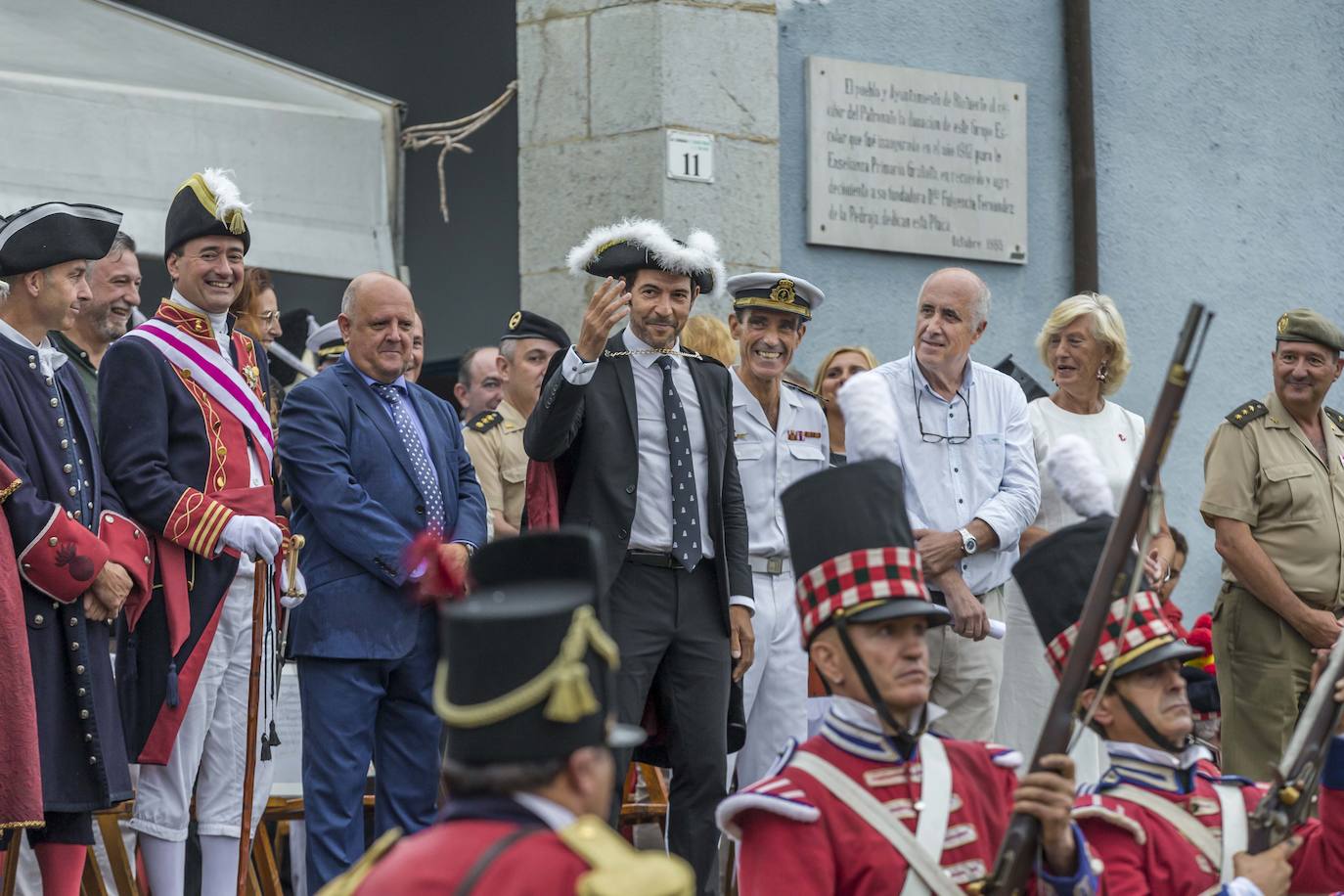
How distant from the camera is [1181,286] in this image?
10.1m

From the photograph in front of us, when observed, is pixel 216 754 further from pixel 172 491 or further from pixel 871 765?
pixel 871 765

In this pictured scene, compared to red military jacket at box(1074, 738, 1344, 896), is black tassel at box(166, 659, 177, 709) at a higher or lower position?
higher

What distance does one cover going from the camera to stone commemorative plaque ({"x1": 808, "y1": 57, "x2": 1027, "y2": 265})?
923cm

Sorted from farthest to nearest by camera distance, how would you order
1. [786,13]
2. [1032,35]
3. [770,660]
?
1. [1032,35]
2. [786,13]
3. [770,660]

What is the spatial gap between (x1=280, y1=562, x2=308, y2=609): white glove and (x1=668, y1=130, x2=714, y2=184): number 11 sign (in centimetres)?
316

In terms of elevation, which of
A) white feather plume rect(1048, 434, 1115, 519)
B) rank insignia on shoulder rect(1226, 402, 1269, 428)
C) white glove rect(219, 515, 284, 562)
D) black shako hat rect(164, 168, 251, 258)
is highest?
black shako hat rect(164, 168, 251, 258)

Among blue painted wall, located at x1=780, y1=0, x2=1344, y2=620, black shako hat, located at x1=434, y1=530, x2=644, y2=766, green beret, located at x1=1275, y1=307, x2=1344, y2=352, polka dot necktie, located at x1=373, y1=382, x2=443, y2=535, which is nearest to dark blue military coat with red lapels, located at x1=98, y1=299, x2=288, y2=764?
polka dot necktie, located at x1=373, y1=382, x2=443, y2=535

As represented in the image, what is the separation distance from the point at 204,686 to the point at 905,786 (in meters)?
2.68

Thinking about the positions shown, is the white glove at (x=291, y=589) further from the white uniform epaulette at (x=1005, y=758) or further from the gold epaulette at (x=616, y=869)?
the gold epaulette at (x=616, y=869)

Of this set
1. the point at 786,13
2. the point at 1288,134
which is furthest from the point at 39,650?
the point at 1288,134

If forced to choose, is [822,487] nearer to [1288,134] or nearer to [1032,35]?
[1032,35]

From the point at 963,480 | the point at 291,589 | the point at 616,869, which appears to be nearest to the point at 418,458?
the point at 291,589

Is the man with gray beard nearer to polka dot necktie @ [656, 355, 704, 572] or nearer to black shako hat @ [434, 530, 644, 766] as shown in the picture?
polka dot necktie @ [656, 355, 704, 572]

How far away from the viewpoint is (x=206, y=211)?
613 centimetres
